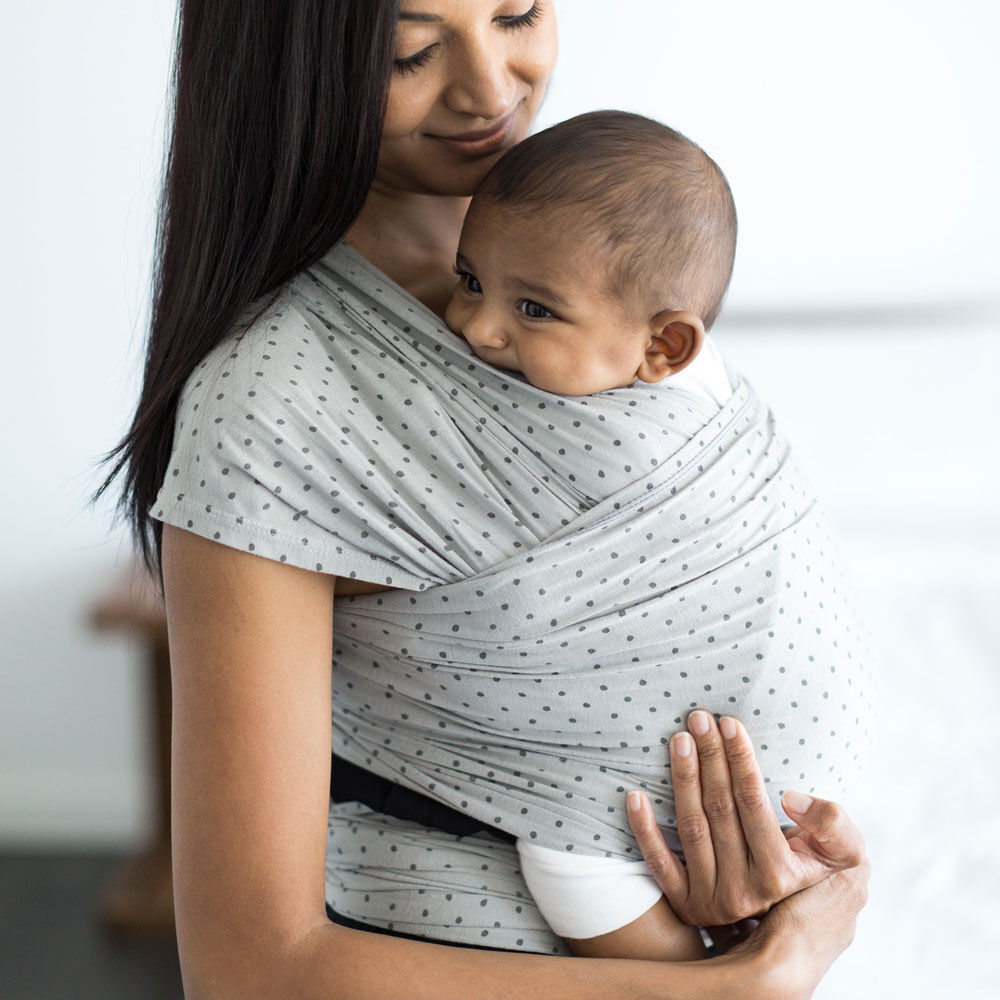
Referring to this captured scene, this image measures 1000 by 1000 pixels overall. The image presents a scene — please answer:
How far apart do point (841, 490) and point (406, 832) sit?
Result: 1.81 meters

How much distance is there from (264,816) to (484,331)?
1.41 ft

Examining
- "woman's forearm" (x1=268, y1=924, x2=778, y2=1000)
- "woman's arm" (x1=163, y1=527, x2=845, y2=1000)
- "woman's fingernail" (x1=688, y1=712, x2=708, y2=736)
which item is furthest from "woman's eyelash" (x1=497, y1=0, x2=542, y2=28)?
"woman's forearm" (x1=268, y1=924, x2=778, y2=1000)

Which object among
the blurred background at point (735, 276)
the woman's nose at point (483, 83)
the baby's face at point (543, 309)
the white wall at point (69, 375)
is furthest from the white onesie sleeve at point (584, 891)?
the white wall at point (69, 375)

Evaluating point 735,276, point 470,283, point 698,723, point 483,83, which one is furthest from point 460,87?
point 735,276

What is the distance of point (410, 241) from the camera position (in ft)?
3.61

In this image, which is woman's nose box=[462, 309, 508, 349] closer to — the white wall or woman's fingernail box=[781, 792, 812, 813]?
woman's fingernail box=[781, 792, 812, 813]

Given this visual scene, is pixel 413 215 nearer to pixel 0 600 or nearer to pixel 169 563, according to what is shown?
pixel 169 563

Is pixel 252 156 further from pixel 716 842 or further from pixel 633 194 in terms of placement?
pixel 716 842

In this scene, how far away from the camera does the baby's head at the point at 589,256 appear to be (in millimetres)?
948

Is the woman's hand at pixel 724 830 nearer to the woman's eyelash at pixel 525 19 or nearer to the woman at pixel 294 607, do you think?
the woman at pixel 294 607

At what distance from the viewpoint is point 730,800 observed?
0.93 metres

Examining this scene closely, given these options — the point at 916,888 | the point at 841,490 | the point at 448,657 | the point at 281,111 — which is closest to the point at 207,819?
the point at 448,657

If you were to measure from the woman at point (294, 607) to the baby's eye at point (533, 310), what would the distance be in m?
0.15

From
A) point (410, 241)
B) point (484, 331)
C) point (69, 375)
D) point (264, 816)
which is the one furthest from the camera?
point (69, 375)
